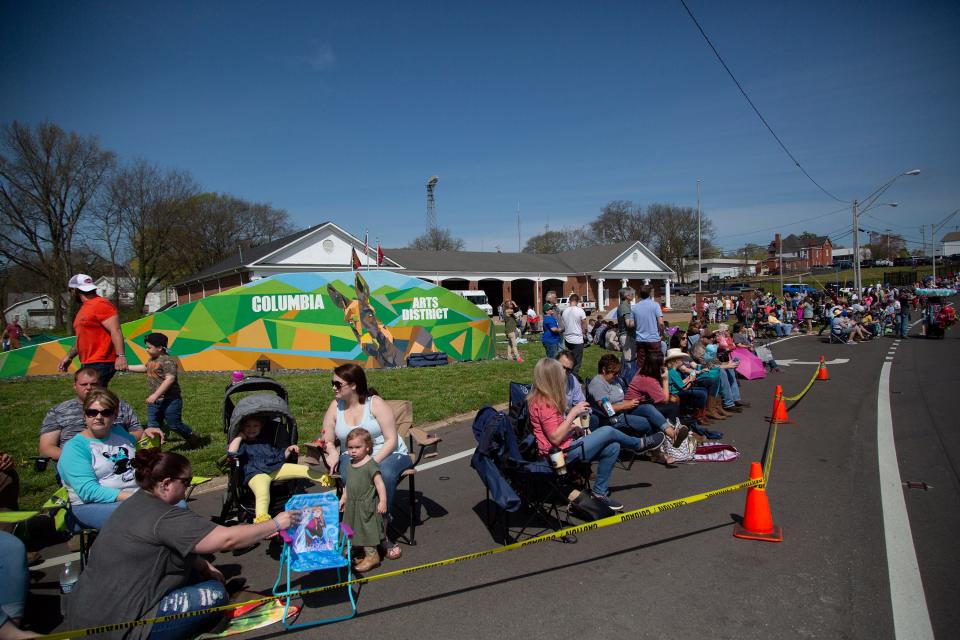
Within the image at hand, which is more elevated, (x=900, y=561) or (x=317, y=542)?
(x=317, y=542)

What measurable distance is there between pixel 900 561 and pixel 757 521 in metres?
0.92

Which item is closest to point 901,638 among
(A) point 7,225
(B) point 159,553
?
(B) point 159,553

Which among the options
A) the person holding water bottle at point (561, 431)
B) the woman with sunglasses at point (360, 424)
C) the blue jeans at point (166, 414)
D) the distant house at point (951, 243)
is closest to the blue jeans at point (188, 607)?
the woman with sunglasses at point (360, 424)

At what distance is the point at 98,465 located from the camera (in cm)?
412

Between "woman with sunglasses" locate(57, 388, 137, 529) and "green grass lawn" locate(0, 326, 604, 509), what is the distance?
1992mm

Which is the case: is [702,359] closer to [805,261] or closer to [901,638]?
[901,638]

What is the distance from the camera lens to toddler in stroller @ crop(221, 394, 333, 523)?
454cm

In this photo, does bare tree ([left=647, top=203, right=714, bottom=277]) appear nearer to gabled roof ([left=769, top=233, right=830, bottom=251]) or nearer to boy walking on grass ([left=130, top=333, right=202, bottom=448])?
gabled roof ([left=769, top=233, right=830, bottom=251])

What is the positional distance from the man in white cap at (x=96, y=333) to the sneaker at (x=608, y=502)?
4.94m

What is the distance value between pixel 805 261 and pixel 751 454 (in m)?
114

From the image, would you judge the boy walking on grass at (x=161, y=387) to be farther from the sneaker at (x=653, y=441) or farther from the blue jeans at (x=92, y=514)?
the sneaker at (x=653, y=441)

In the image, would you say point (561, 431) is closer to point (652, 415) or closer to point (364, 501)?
point (364, 501)

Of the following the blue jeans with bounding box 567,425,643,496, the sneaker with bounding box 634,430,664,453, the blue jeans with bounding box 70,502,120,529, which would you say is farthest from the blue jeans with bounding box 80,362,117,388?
the sneaker with bounding box 634,430,664,453

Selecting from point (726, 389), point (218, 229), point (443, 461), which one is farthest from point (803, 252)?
point (443, 461)
